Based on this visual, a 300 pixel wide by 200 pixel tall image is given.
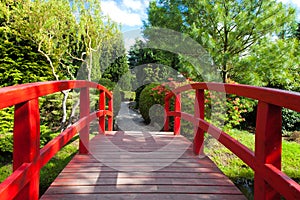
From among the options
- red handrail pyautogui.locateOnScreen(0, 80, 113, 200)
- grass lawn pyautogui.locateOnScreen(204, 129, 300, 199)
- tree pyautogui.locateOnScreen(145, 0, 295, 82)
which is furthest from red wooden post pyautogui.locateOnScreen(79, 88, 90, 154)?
tree pyautogui.locateOnScreen(145, 0, 295, 82)

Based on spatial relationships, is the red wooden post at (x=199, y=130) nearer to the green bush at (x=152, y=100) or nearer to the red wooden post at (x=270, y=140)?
the red wooden post at (x=270, y=140)

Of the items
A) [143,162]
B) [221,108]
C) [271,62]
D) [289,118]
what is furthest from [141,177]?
[289,118]

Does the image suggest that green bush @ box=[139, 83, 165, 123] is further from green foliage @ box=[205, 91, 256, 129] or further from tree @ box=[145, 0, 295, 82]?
tree @ box=[145, 0, 295, 82]

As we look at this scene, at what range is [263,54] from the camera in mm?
6375

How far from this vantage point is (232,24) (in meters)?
6.83

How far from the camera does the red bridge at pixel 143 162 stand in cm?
109

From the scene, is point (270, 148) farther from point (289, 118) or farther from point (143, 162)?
point (289, 118)

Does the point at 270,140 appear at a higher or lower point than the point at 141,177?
higher

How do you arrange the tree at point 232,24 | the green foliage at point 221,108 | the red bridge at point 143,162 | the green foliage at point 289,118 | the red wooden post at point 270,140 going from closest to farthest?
the red bridge at point 143,162, the red wooden post at point 270,140, the green foliage at point 221,108, the tree at point 232,24, the green foliage at point 289,118

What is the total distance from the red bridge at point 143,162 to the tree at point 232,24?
4.54 m

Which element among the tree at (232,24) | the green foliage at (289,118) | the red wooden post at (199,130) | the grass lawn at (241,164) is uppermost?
the tree at (232,24)

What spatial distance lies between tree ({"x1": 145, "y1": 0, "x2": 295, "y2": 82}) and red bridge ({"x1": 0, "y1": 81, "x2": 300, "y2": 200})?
4537mm

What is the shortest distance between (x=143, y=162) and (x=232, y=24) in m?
5.83

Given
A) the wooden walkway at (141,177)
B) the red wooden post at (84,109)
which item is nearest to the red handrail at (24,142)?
the wooden walkway at (141,177)
